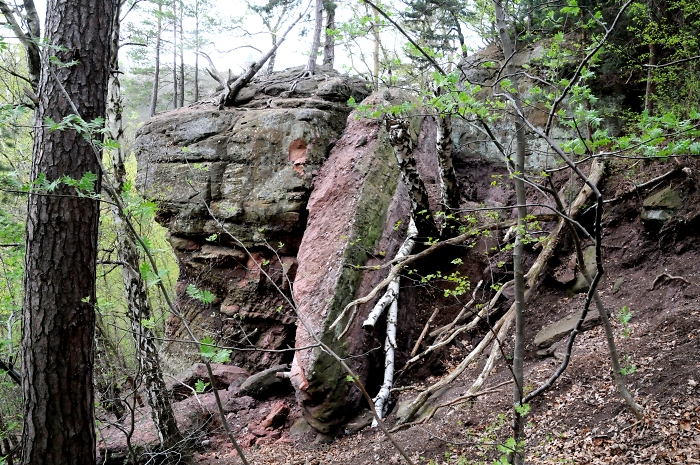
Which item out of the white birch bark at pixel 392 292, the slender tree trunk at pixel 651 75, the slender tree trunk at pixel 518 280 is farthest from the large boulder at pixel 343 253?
the slender tree trunk at pixel 651 75

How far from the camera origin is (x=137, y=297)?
5770 mm

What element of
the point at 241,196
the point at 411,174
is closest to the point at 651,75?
the point at 411,174

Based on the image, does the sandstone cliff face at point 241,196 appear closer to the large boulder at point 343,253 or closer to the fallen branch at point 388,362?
the large boulder at point 343,253

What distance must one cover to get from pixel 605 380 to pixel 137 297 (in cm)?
587

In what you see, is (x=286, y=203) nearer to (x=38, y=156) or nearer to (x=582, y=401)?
(x=38, y=156)

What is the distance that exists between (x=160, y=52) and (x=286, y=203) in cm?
1330

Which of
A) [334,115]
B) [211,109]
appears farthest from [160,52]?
[334,115]

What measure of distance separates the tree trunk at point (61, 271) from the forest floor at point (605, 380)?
2787mm

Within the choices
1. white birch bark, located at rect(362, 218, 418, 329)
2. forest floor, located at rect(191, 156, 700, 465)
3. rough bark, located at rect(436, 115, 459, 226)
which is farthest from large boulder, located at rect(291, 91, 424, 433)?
rough bark, located at rect(436, 115, 459, 226)

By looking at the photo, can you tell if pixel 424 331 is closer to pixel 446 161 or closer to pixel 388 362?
pixel 388 362

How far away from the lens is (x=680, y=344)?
13.3 ft

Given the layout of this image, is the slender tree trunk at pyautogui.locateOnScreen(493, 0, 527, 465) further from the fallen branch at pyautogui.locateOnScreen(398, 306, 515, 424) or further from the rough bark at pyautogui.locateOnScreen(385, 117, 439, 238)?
the rough bark at pyautogui.locateOnScreen(385, 117, 439, 238)

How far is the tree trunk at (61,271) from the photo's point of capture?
3.03 metres

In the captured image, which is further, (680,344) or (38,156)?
(680,344)
